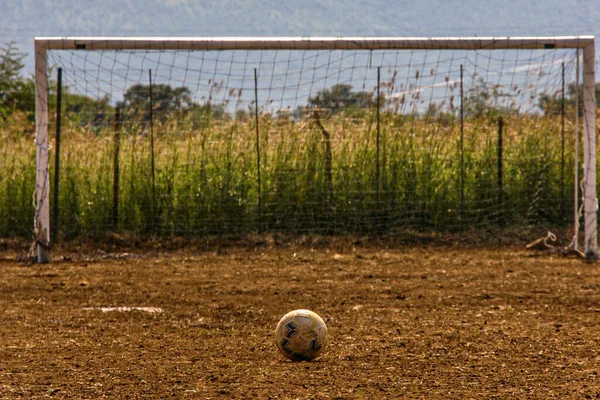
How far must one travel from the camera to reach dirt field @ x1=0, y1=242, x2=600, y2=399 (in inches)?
207

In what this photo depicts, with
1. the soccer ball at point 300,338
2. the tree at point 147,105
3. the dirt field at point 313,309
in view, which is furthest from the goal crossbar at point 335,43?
the soccer ball at point 300,338

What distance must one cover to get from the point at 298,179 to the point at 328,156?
596mm

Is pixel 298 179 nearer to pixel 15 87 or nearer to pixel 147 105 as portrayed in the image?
pixel 147 105

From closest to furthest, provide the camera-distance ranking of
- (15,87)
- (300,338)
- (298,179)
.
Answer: (300,338)
(298,179)
(15,87)

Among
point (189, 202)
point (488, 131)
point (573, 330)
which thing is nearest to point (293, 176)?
point (189, 202)

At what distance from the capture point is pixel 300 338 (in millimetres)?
5781

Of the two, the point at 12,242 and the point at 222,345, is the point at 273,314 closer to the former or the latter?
the point at 222,345

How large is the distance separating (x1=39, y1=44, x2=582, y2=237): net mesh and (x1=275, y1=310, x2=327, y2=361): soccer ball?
7751 mm

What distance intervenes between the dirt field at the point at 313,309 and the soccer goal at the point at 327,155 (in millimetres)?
1617

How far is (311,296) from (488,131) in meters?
6.90

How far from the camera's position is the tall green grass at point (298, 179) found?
1387 cm

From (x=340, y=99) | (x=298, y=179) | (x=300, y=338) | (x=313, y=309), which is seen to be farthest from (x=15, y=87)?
(x=300, y=338)

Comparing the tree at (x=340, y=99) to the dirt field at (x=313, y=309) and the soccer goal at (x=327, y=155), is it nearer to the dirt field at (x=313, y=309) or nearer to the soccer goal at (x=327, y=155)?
the soccer goal at (x=327, y=155)

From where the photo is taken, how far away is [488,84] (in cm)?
1480
